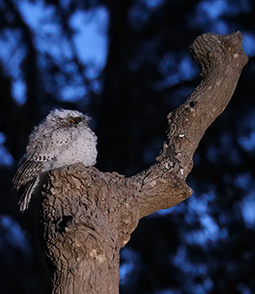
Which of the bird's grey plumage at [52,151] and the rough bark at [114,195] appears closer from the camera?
the rough bark at [114,195]

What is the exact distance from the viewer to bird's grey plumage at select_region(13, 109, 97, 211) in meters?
2.01

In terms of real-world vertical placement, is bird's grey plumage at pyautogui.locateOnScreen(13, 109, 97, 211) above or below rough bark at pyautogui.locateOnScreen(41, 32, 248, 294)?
above

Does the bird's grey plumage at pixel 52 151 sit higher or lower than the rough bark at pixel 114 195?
higher

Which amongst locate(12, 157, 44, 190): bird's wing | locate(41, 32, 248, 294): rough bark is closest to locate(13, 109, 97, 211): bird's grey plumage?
locate(12, 157, 44, 190): bird's wing

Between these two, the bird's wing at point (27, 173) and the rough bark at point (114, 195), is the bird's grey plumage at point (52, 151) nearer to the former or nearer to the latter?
the bird's wing at point (27, 173)

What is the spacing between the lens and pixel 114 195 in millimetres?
1509

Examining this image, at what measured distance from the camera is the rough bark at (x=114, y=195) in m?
1.29

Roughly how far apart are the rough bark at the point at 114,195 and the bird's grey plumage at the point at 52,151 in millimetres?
506

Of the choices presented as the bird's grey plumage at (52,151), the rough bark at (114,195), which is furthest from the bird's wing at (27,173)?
the rough bark at (114,195)

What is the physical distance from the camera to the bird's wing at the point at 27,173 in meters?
2.01

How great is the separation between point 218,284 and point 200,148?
108cm

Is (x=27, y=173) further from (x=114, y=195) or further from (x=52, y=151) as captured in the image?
(x=114, y=195)

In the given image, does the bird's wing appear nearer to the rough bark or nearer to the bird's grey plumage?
the bird's grey plumage

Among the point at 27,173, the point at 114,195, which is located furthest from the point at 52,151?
the point at 114,195
